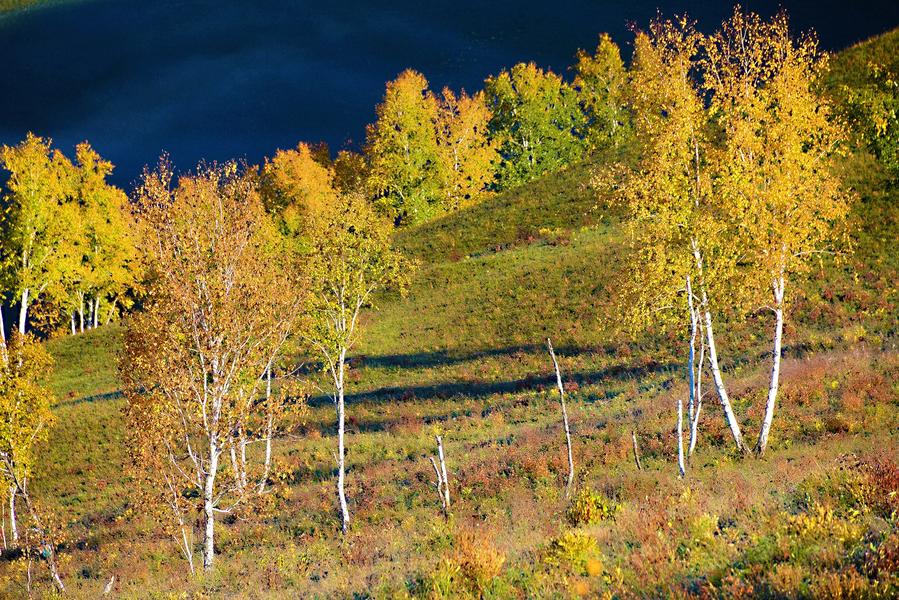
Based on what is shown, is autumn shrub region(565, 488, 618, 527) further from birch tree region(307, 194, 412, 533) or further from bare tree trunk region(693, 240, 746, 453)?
birch tree region(307, 194, 412, 533)

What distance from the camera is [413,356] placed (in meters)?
45.5

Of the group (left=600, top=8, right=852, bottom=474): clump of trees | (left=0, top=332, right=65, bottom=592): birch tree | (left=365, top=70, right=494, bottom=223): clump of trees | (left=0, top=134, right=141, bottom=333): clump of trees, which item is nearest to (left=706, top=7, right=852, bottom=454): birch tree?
(left=600, top=8, right=852, bottom=474): clump of trees

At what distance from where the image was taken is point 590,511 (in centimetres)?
1559

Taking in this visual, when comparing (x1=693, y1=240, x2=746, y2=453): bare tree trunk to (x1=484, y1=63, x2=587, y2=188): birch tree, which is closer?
(x1=693, y1=240, x2=746, y2=453): bare tree trunk

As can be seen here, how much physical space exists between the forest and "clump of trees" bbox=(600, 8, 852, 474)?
0.45 feet

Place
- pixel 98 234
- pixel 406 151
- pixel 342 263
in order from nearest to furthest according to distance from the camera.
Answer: pixel 342 263 → pixel 98 234 → pixel 406 151

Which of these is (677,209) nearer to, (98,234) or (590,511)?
(590,511)

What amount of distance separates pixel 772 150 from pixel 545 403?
1756 cm

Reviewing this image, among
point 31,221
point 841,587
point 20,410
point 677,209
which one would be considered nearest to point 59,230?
point 31,221

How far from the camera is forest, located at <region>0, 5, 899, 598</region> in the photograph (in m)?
12.0

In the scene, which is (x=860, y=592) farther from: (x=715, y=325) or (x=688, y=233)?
(x=715, y=325)

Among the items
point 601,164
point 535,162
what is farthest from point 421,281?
point 535,162

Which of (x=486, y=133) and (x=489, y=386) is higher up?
(x=486, y=133)

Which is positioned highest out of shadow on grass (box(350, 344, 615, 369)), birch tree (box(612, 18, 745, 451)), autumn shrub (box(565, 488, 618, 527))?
birch tree (box(612, 18, 745, 451))
